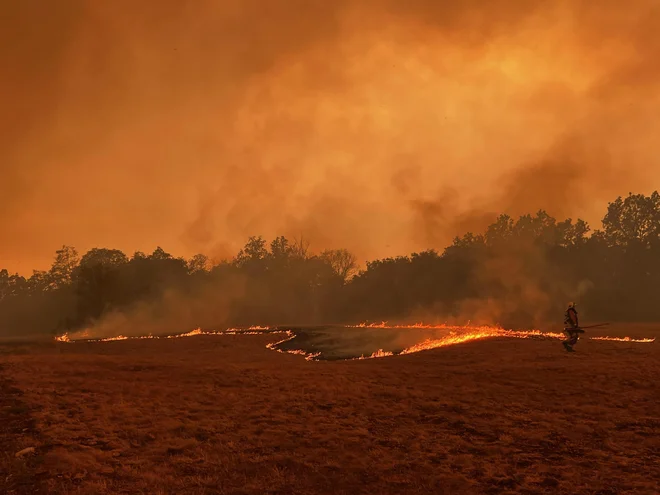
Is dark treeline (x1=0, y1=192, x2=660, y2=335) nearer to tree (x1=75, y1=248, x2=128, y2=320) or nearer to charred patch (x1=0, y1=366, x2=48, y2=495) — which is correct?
tree (x1=75, y1=248, x2=128, y2=320)

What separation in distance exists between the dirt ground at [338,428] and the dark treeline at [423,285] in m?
52.8

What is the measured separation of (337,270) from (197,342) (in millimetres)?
90265

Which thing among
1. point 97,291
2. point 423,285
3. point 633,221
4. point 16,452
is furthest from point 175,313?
point 633,221

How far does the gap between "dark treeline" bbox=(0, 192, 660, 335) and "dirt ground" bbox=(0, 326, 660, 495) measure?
52.8m

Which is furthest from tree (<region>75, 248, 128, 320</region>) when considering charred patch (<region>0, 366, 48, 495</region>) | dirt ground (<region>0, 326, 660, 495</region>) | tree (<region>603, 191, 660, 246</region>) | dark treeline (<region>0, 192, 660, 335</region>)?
tree (<region>603, 191, 660, 246</region>)

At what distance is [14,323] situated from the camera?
4806 inches

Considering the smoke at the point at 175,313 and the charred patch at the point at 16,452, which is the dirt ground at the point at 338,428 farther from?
the smoke at the point at 175,313

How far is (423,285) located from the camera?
96000 mm

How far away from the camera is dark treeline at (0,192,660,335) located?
80.4 m

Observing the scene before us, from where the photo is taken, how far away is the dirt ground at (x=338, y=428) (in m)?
10.2

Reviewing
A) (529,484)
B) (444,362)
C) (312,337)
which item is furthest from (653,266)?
(529,484)

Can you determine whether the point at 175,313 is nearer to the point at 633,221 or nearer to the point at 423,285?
the point at 423,285

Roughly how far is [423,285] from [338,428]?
84.2 metres

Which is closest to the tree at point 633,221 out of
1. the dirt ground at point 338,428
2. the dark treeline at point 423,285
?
the dark treeline at point 423,285
